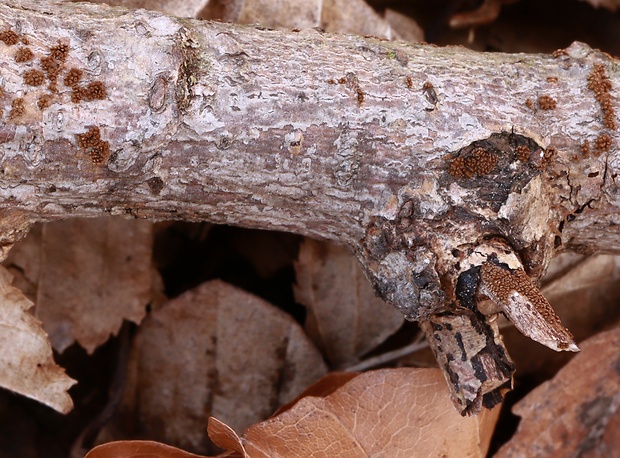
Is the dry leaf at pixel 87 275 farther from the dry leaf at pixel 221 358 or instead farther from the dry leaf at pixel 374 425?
the dry leaf at pixel 374 425

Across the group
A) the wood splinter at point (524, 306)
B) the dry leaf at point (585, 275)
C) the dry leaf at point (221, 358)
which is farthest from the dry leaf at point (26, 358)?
the dry leaf at point (585, 275)

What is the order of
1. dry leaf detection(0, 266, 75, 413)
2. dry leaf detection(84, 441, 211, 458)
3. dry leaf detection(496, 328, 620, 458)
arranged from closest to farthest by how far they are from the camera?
dry leaf detection(84, 441, 211, 458) → dry leaf detection(0, 266, 75, 413) → dry leaf detection(496, 328, 620, 458)

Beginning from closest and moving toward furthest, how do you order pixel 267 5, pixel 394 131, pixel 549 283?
pixel 394 131 → pixel 267 5 → pixel 549 283

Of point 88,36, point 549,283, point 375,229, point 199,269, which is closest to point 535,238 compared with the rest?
point 375,229

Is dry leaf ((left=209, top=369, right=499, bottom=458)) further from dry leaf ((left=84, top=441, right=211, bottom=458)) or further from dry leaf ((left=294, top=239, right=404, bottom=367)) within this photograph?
dry leaf ((left=294, top=239, right=404, bottom=367))

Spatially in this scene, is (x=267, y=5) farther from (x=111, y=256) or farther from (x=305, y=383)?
(x=305, y=383)

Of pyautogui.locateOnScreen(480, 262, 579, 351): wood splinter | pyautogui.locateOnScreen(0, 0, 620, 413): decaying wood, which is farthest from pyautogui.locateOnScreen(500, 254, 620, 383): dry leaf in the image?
pyautogui.locateOnScreen(480, 262, 579, 351): wood splinter

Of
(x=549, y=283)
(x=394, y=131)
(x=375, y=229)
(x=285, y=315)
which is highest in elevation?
(x=394, y=131)
